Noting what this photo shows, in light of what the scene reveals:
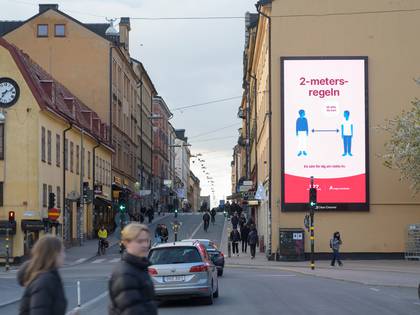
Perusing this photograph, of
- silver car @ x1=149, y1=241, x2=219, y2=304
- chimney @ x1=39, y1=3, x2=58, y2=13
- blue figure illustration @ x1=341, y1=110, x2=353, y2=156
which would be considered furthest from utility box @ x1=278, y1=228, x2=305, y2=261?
chimney @ x1=39, y1=3, x2=58, y2=13

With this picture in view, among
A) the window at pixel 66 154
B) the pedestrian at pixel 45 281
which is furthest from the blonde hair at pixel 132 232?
the window at pixel 66 154

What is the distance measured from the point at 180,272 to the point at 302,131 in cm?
2348

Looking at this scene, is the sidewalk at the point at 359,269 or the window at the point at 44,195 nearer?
the sidewalk at the point at 359,269

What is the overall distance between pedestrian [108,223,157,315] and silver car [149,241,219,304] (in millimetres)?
12268

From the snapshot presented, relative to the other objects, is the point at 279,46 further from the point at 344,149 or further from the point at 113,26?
the point at 113,26

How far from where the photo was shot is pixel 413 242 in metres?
41.1

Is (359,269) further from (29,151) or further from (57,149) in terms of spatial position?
(57,149)

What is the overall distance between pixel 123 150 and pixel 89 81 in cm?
1271

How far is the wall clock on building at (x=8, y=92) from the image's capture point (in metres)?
44.1

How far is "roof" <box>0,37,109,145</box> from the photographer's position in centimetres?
4438

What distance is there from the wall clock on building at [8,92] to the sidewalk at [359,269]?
14013 mm

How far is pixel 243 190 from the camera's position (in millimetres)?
61469

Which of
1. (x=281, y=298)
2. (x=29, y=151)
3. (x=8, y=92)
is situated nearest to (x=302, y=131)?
(x=29, y=151)

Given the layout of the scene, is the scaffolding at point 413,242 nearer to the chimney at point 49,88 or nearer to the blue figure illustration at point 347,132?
the blue figure illustration at point 347,132
